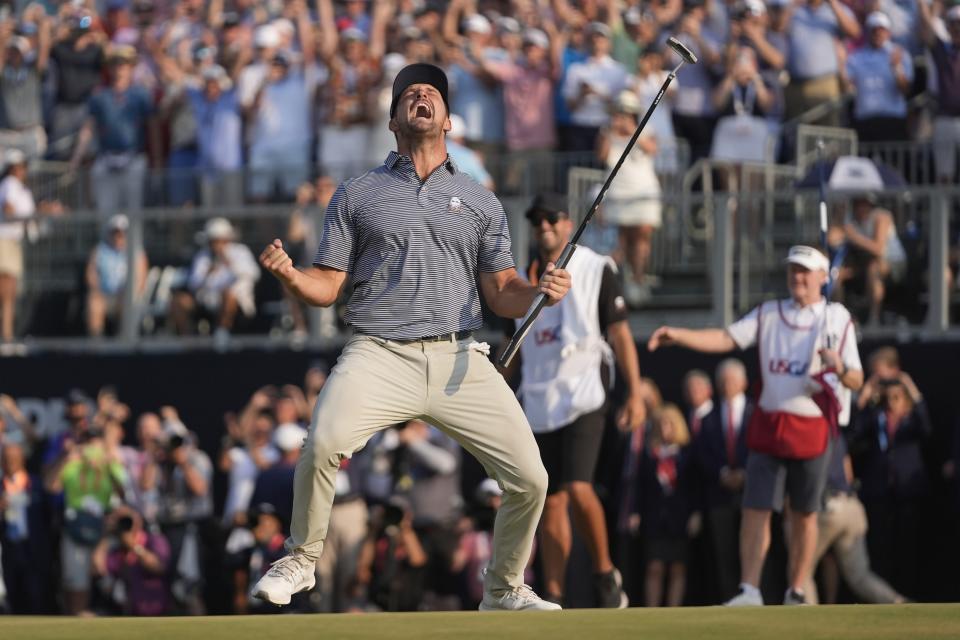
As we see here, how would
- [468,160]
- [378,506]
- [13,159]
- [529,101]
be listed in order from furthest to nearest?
[13,159] → [529,101] → [468,160] → [378,506]

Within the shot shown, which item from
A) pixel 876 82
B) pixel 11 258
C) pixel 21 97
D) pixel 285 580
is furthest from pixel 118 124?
pixel 285 580

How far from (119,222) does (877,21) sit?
6.30m

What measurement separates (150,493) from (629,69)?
5298mm

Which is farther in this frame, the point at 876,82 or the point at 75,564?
the point at 75,564

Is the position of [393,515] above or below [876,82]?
below

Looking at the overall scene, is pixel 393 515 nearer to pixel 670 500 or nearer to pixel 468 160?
pixel 670 500

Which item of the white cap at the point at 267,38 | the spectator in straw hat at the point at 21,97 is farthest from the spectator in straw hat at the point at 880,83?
the spectator in straw hat at the point at 21,97

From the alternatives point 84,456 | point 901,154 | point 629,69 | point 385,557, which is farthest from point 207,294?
point 901,154

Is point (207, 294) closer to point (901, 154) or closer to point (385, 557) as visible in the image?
point (385, 557)

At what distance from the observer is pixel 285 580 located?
820 centimetres

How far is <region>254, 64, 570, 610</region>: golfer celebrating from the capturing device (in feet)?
27.1

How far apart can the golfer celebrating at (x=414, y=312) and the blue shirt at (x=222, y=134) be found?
9.58m

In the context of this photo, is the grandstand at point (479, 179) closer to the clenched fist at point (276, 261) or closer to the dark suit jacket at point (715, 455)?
the dark suit jacket at point (715, 455)

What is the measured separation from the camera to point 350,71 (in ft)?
58.3
